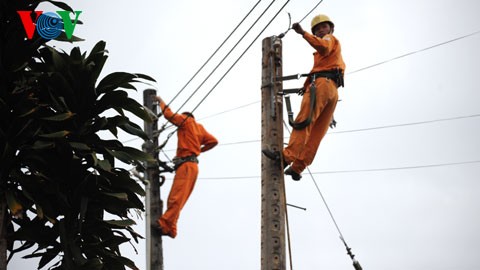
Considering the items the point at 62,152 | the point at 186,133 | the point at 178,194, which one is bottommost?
the point at 62,152

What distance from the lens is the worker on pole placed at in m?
7.89

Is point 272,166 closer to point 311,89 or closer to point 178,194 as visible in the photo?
point 311,89

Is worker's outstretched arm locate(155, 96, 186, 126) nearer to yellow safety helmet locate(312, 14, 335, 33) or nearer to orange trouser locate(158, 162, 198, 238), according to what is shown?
orange trouser locate(158, 162, 198, 238)

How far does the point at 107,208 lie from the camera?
23.3ft

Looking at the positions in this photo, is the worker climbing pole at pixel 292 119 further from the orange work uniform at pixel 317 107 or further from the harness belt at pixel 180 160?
the harness belt at pixel 180 160

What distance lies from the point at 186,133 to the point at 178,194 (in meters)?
1.03

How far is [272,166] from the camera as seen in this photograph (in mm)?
7773

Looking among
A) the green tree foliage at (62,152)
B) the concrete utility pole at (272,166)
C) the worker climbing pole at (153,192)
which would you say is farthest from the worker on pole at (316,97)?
the worker climbing pole at (153,192)

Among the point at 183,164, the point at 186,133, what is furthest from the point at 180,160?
the point at 186,133

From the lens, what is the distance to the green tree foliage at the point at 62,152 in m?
6.70

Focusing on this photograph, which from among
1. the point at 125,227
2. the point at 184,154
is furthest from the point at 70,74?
the point at 184,154

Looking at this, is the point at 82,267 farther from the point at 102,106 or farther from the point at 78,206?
the point at 102,106

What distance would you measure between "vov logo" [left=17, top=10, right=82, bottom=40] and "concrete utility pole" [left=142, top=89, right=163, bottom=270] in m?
4.77

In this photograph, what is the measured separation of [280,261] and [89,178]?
202 centimetres
